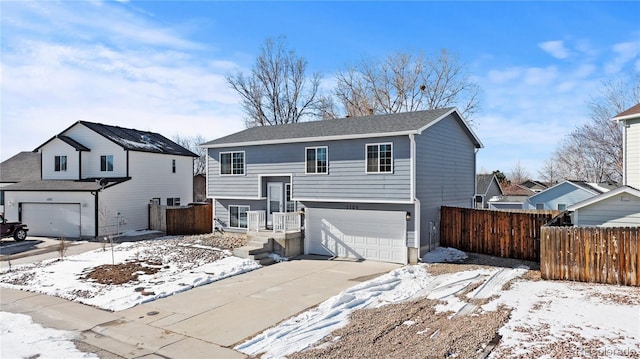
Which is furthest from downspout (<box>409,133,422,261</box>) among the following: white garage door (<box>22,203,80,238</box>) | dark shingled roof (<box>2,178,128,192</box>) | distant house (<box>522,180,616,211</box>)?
distant house (<box>522,180,616,211</box>)

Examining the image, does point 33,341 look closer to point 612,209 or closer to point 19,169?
point 612,209

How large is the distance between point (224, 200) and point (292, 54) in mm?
19885

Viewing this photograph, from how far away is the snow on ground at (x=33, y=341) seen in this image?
6934 mm

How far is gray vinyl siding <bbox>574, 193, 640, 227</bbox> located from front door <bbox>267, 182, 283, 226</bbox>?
35.8ft

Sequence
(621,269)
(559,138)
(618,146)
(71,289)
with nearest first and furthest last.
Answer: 1. (621,269)
2. (71,289)
3. (618,146)
4. (559,138)

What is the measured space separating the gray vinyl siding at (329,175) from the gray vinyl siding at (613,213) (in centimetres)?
550

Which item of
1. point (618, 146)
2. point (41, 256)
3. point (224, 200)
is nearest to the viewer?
point (41, 256)

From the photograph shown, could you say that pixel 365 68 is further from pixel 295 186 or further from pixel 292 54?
pixel 295 186

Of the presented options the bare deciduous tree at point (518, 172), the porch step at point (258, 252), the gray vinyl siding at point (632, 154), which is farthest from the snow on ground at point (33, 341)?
the bare deciduous tree at point (518, 172)

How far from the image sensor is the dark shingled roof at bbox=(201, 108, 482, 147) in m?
14.8

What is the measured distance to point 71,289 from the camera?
11.1 metres

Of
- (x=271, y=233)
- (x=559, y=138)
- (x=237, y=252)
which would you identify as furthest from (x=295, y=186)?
(x=559, y=138)

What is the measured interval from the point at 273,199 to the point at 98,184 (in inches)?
418

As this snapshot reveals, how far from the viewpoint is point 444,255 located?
14.9 meters
